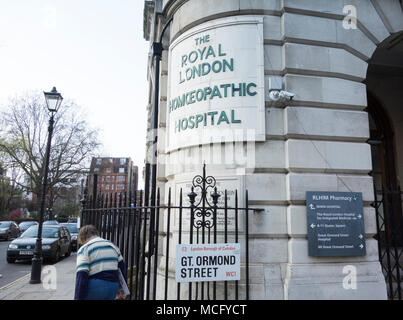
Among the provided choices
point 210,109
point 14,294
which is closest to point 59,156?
point 14,294

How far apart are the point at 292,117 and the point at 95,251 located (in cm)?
404

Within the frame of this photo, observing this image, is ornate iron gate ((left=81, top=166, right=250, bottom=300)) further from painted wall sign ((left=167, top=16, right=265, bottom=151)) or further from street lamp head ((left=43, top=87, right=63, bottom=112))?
street lamp head ((left=43, top=87, right=63, bottom=112))

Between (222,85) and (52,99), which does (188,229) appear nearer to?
(222,85)

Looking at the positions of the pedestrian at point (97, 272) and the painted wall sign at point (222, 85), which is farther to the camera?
the painted wall sign at point (222, 85)

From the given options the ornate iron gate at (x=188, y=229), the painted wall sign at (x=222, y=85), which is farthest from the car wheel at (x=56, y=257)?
the painted wall sign at (x=222, y=85)

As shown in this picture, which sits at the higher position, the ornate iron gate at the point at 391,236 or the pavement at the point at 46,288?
the ornate iron gate at the point at 391,236

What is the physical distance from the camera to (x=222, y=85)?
5961mm

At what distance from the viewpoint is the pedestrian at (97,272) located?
12.2 ft

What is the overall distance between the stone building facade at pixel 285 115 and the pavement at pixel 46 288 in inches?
156

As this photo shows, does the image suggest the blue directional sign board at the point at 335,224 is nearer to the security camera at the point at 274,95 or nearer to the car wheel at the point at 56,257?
the security camera at the point at 274,95

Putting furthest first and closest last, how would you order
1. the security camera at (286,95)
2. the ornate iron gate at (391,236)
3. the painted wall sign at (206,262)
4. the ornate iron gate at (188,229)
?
the security camera at (286,95) < the ornate iron gate at (391,236) < the ornate iron gate at (188,229) < the painted wall sign at (206,262)

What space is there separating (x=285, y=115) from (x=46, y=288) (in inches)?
320
